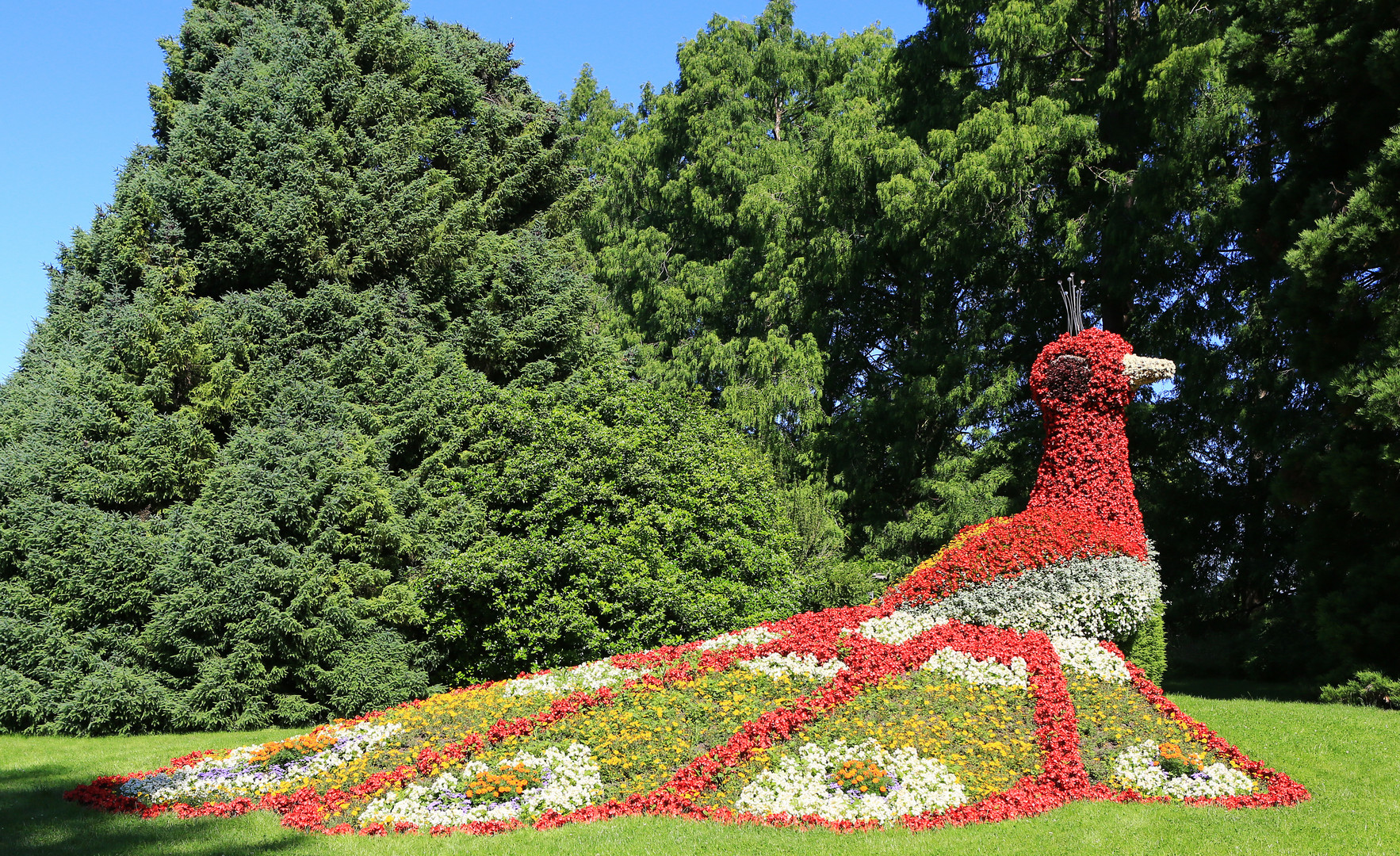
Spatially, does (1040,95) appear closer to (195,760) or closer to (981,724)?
(981,724)

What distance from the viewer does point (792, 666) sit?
9.27 meters

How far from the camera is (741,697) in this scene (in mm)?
8531

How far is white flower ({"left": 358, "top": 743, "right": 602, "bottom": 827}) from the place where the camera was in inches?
276

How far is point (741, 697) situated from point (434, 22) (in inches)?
542

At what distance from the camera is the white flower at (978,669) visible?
8.57m

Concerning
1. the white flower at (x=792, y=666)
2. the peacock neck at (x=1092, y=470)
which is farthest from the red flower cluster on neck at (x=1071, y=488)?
the white flower at (x=792, y=666)

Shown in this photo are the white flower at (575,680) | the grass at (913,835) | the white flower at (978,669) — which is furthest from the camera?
the white flower at (575,680)

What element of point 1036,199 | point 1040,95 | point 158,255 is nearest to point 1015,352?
point 1036,199

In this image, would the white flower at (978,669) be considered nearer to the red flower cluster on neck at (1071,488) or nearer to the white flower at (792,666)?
the white flower at (792,666)

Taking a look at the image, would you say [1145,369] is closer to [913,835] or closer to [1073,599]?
[1073,599]

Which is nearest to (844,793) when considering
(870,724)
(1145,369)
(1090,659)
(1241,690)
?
(870,724)

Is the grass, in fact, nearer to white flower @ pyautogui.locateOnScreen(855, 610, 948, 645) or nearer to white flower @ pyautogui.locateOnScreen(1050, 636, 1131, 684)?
white flower @ pyautogui.locateOnScreen(1050, 636, 1131, 684)

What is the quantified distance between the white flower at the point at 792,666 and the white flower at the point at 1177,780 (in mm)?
2601

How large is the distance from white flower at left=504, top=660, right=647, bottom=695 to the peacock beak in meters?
6.14
